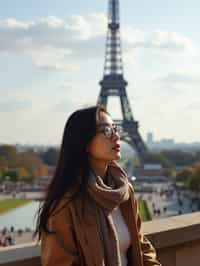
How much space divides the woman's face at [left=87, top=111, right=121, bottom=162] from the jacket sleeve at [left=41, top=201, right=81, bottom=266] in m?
0.34

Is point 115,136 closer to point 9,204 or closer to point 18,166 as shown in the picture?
point 9,204

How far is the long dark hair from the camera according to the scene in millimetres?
2229

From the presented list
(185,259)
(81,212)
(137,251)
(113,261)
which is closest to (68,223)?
(81,212)

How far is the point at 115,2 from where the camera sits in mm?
53469

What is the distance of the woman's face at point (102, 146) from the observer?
2.38 meters

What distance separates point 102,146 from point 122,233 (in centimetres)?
41

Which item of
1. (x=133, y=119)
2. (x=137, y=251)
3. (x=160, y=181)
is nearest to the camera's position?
(x=137, y=251)

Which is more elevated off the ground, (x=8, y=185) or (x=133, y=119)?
(x=133, y=119)

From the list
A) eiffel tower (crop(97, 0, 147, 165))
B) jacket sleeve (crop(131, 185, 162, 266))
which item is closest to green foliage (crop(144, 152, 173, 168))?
eiffel tower (crop(97, 0, 147, 165))

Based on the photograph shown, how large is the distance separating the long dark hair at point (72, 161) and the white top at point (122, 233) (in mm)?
242

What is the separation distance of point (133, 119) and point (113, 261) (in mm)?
50457

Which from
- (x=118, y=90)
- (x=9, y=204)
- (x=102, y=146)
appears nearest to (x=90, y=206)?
(x=102, y=146)

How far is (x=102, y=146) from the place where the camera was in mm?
2385

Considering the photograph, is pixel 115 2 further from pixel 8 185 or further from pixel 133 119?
pixel 8 185
